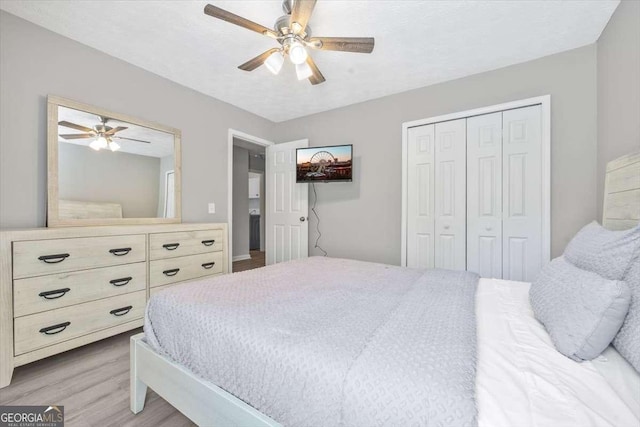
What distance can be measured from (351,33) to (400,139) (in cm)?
134

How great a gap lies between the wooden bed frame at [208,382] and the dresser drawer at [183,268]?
41.5 inches

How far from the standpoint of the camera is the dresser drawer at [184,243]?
7.41ft

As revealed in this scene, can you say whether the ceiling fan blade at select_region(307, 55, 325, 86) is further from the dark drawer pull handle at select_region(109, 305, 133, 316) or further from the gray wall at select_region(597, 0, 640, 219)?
the dark drawer pull handle at select_region(109, 305, 133, 316)

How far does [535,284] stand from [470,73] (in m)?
2.27

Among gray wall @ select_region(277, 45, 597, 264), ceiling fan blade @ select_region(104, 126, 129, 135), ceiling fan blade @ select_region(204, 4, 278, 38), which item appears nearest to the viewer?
ceiling fan blade @ select_region(204, 4, 278, 38)

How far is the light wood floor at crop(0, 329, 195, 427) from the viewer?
1.32 metres

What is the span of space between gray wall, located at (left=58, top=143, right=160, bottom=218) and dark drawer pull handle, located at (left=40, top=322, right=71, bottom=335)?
965mm

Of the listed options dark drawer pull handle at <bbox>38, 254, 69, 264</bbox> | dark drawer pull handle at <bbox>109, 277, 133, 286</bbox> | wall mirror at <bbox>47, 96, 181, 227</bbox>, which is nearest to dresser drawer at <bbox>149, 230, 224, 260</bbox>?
dark drawer pull handle at <bbox>109, 277, 133, 286</bbox>

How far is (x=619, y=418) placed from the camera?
23.3 inches

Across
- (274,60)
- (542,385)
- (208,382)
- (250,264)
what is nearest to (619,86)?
(542,385)

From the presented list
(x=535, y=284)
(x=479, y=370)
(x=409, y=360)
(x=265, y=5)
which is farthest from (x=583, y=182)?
(x=265, y=5)

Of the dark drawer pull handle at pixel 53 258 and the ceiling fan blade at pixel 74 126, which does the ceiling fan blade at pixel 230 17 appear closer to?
the ceiling fan blade at pixel 74 126

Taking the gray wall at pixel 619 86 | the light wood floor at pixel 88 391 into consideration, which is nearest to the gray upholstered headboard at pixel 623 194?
the gray wall at pixel 619 86

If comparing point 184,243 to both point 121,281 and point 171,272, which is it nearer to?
point 171,272
